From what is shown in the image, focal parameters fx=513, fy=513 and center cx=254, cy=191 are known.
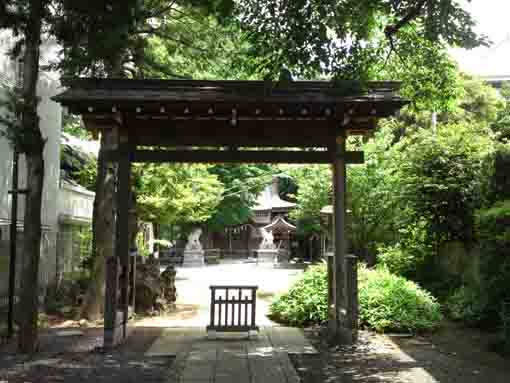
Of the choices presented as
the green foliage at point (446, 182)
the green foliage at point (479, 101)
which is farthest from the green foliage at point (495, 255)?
the green foliage at point (479, 101)

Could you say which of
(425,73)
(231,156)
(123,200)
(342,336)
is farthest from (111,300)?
(425,73)

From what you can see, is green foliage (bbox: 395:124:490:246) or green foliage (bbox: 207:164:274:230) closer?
green foliage (bbox: 395:124:490:246)

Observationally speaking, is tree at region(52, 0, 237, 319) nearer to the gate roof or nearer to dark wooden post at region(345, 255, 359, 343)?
the gate roof

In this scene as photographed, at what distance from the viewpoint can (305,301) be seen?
1179cm

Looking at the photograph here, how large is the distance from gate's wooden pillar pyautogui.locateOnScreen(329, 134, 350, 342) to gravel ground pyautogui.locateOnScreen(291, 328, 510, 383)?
17.1 inches

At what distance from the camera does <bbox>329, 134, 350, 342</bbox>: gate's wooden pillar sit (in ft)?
31.1

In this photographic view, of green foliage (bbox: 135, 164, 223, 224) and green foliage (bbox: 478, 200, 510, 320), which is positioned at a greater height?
green foliage (bbox: 135, 164, 223, 224)

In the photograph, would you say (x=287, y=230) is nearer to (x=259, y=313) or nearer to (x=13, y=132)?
(x=259, y=313)

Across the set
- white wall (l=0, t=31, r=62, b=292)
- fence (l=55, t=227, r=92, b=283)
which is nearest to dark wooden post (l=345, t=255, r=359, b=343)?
white wall (l=0, t=31, r=62, b=292)

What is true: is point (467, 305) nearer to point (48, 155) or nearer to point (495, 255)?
point (495, 255)

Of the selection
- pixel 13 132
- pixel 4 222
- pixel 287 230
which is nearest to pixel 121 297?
pixel 13 132

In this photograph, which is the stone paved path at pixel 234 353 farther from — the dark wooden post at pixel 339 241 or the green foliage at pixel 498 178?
the green foliage at pixel 498 178

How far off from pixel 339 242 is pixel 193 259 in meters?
30.2

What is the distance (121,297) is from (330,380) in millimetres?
4699
